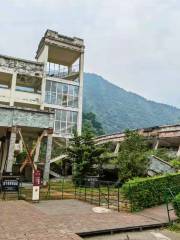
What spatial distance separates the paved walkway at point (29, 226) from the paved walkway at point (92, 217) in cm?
51

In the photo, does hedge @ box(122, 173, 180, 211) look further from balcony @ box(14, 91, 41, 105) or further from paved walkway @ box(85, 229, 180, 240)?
balcony @ box(14, 91, 41, 105)

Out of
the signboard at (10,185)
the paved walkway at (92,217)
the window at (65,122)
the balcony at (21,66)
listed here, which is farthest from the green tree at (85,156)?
the balcony at (21,66)

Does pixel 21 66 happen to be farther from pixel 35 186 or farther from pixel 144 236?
pixel 144 236

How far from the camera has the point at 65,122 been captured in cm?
3969

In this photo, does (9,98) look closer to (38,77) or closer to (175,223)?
(38,77)

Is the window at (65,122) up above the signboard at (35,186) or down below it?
above

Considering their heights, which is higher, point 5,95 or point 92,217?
point 5,95

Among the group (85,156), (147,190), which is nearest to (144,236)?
(147,190)

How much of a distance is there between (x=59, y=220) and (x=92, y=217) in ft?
5.38

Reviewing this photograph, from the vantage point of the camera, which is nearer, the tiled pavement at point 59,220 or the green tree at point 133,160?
the tiled pavement at point 59,220

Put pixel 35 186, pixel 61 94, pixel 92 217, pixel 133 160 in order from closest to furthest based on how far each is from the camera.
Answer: pixel 92 217 → pixel 35 186 → pixel 133 160 → pixel 61 94

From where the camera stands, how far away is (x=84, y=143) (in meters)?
27.4

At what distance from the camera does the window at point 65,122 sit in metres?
38.8

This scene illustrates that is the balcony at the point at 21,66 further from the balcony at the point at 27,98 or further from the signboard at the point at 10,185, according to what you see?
the signboard at the point at 10,185
